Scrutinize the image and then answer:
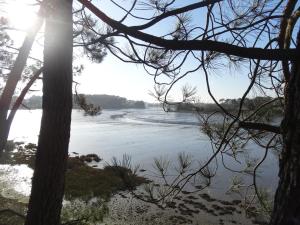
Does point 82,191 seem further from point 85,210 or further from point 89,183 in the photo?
point 85,210

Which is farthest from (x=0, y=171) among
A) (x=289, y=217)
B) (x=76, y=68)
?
(x=289, y=217)

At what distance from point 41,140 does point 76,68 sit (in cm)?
514

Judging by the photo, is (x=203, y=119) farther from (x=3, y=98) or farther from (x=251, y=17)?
(x=3, y=98)

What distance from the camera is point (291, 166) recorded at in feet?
3.25

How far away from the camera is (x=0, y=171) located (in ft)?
66.4

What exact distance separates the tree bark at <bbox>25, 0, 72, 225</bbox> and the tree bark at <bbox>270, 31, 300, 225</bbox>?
1.72m

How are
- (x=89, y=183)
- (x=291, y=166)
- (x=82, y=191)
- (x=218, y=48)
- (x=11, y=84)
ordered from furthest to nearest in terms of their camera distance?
(x=89, y=183), (x=82, y=191), (x=11, y=84), (x=218, y=48), (x=291, y=166)

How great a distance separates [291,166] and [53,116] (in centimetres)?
181

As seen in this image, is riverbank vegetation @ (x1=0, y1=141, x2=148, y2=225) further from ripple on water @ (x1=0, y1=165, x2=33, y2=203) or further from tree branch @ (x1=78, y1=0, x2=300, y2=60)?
tree branch @ (x1=78, y1=0, x2=300, y2=60)

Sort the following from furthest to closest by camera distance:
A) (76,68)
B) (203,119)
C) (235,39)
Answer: (76,68) → (203,119) → (235,39)

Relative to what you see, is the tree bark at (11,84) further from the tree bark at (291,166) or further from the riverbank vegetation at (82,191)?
the tree bark at (291,166)

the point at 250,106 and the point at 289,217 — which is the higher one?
the point at 250,106

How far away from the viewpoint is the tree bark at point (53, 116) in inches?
96.0

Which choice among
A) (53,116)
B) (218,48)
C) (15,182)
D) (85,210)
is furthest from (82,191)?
(218,48)
